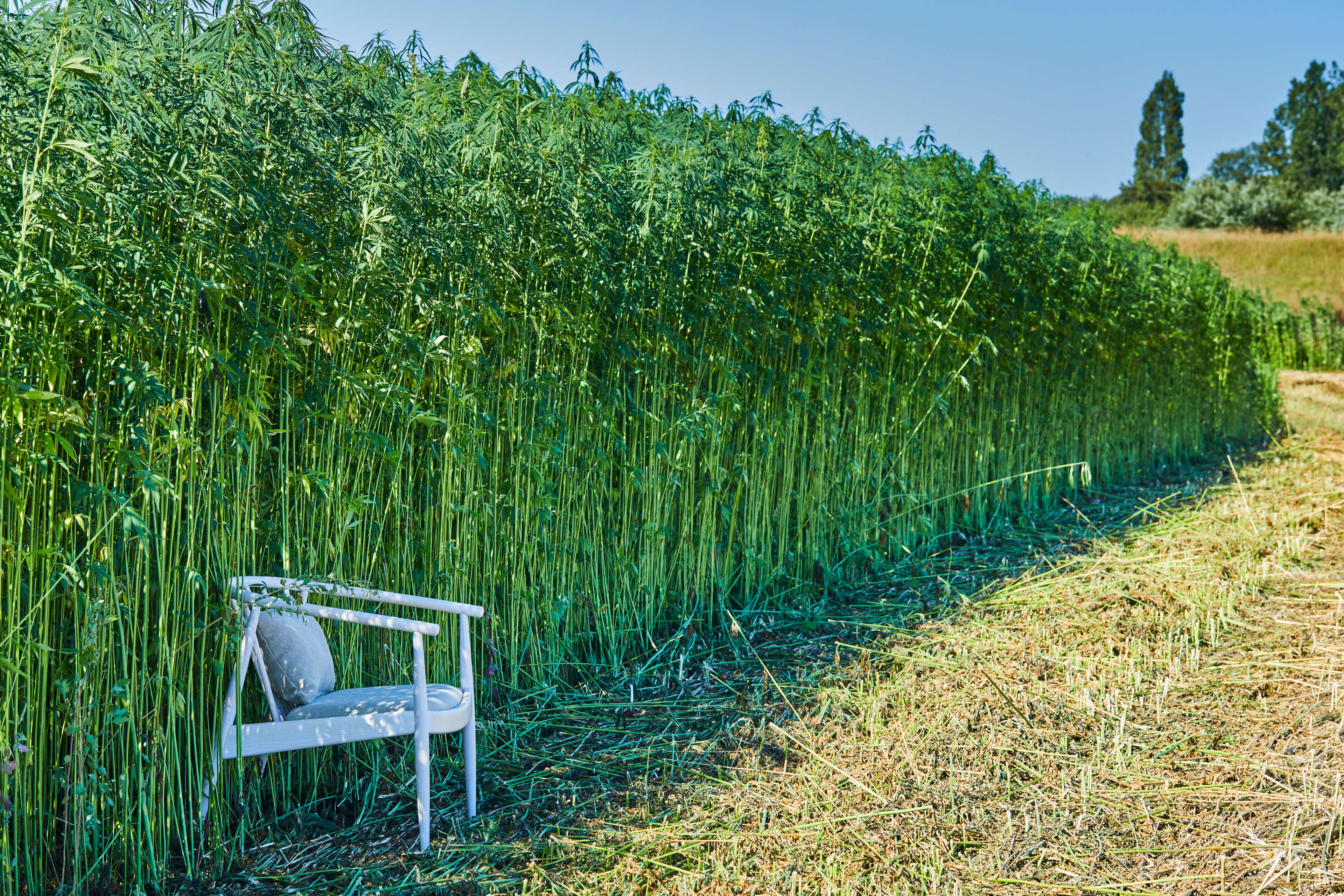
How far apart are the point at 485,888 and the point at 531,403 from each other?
1488 millimetres

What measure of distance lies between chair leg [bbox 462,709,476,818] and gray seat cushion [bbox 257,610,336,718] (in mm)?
391

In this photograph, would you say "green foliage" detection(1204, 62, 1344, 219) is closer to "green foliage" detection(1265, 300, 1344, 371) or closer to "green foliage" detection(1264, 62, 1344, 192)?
"green foliage" detection(1264, 62, 1344, 192)

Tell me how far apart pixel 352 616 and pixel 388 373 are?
0.69 metres

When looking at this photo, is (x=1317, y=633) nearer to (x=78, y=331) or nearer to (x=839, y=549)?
(x=839, y=549)

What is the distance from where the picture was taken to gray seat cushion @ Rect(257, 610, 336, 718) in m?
2.32

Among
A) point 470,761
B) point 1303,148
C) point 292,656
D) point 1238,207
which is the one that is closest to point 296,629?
point 292,656

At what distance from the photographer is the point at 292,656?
7.73 feet

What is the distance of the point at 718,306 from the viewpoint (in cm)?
360

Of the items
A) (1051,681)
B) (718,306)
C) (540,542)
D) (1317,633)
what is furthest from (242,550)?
(1317,633)

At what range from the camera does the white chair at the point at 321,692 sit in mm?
2176

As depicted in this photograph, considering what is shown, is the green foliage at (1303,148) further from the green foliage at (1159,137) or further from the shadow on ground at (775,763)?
the shadow on ground at (775,763)

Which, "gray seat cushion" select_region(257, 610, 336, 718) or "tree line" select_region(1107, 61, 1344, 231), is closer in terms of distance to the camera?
"gray seat cushion" select_region(257, 610, 336, 718)

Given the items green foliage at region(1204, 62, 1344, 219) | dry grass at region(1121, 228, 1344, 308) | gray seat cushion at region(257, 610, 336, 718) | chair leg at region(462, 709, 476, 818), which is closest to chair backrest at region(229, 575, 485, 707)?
gray seat cushion at region(257, 610, 336, 718)

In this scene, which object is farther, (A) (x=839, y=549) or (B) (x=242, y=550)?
(A) (x=839, y=549)
